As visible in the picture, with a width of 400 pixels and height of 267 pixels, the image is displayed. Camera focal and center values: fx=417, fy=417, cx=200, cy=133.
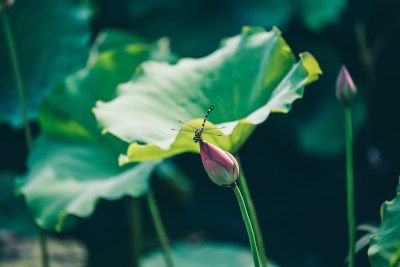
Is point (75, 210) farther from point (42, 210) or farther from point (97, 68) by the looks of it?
point (97, 68)

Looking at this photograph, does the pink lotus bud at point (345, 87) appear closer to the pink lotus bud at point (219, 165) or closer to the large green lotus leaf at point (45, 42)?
the pink lotus bud at point (219, 165)

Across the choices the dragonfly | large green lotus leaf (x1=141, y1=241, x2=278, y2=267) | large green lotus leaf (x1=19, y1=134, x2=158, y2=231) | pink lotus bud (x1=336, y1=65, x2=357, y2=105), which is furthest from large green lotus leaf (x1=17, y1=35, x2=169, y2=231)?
large green lotus leaf (x1=141, y1=241, x2=278, y2=267)

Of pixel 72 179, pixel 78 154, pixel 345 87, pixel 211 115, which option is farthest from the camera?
pixel 78 154

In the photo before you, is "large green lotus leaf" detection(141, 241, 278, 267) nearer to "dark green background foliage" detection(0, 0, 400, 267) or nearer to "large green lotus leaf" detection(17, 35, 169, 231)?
"dark green background foliage" detection(0, 0, 400, 267)

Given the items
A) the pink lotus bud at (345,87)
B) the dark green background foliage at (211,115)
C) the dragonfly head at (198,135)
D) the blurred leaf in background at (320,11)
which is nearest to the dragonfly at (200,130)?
the dragonfly head at (198,135)

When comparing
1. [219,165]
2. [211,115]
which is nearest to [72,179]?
[211,115]

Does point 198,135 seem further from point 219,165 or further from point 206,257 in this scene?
point 206,257
